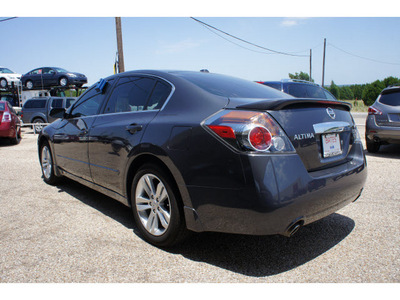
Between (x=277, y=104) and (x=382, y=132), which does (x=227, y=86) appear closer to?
(x=277, y=104)

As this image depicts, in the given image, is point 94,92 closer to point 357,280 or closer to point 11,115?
point 357,280

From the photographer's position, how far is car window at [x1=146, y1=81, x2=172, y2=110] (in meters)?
2.96

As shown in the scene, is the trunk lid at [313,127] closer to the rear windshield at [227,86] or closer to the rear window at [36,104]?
the rear windshield at [227,86]

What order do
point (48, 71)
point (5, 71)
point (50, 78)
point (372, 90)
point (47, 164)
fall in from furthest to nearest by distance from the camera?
point (372, 90) → point (5, 71) → point (48, 71) → point (50, 78) → point (47, 164)

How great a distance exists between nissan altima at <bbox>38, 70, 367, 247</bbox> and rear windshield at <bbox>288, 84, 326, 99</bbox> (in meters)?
5.41

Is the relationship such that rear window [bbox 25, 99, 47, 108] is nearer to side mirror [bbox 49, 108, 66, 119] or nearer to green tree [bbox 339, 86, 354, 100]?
side mirror [bbox 49, 108, 66, 119]

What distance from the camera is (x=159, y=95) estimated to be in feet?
9.96

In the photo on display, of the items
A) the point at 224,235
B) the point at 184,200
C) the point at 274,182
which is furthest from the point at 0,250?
the point at 274,182

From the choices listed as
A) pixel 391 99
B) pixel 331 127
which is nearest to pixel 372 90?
pixel 391 99

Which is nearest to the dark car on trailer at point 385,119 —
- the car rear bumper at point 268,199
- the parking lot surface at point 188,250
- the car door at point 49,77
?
the parking lot surface at point 188,250

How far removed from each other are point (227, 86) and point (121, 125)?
3.59ft

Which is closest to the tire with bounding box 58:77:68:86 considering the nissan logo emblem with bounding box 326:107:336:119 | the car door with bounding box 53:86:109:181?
the car door with bounding box 53:86:109:181
